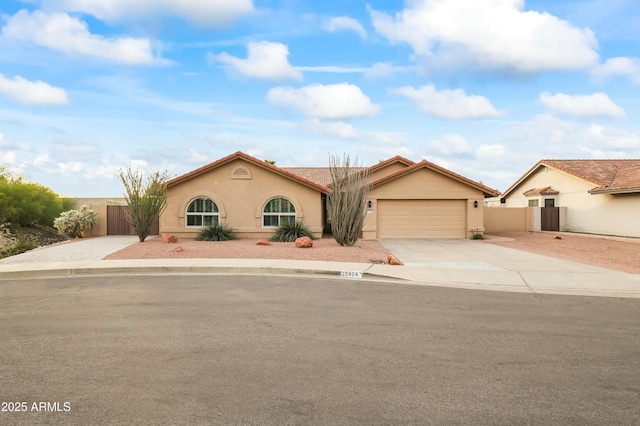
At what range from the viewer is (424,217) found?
26.5 metres

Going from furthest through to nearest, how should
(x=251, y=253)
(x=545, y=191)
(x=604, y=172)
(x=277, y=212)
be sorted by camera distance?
(x=545, y=191)
(x=604, y=172)
(x=277, y=212)
(x=251, y=253)

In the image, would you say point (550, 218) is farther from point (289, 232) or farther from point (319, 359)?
point (319, 359)

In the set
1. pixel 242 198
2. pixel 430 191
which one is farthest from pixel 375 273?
pixel 430 191

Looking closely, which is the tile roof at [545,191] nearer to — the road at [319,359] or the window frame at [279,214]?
the window frame at [279,214]

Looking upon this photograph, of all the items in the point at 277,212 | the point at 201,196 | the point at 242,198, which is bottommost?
the point at 277,212

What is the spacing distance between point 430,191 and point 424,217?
1.47 metres

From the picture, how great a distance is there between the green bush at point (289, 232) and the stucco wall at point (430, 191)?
514 centimetres

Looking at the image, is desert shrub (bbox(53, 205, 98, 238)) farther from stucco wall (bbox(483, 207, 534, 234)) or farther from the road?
stucco wall (bbox(483, 207, 534, 234))

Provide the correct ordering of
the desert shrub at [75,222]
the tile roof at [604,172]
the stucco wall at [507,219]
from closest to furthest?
1. the desert shrub at [75,222]
2. the tile roof at [604,172]
3. the stucco wall at [507,219]

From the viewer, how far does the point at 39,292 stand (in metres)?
10.9

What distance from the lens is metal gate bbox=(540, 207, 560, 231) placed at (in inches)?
1276

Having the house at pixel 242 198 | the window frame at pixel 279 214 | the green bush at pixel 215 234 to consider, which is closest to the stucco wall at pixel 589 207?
the house at pixel 242 198

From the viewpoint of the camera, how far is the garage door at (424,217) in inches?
1038

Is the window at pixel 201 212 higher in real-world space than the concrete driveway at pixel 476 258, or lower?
higher
